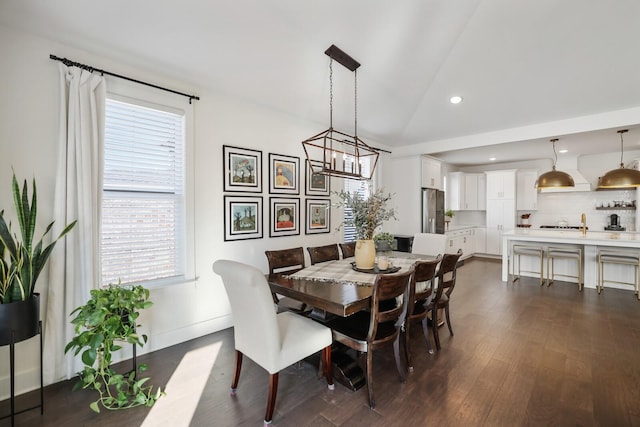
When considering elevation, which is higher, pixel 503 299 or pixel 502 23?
pixel 502 23

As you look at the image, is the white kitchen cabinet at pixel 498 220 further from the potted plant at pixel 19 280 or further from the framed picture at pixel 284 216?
the potted plant at pixel 19 280

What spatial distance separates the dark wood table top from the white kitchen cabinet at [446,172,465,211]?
6552 millimetres

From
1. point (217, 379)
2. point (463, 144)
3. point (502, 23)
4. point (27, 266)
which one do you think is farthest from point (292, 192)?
point (463, 144)

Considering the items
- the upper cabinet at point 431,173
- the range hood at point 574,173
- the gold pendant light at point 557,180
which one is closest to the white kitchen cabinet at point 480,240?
the range hood at point 574,173

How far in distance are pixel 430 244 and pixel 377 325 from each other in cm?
220

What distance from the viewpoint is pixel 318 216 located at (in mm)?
4309

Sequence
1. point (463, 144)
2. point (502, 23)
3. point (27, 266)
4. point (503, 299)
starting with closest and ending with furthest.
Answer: point (27, 266)
point (502, 23)
point (503, 299)
point (463, 144)

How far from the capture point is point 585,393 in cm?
205

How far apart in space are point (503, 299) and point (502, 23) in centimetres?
363

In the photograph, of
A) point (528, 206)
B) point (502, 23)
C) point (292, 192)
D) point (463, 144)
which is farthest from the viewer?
point (528, 206)

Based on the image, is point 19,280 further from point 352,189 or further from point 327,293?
point 352,189

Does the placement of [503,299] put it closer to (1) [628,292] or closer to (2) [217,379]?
(1) [628,292]

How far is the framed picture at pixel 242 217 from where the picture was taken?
3.24 m

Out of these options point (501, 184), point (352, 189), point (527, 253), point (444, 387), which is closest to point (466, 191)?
point (501, 184)
